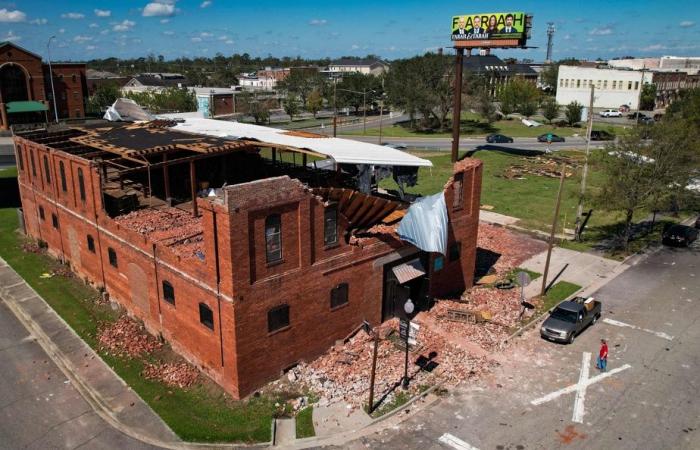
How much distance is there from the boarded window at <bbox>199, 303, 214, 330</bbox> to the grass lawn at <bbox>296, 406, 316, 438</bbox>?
460 centimetres

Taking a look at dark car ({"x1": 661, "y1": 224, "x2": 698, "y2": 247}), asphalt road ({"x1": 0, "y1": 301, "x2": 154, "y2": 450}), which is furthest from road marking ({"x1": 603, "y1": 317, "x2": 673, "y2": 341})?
asphalt road ({"x1": 0, "y1": 301, "x2": 154, "y2": 450})

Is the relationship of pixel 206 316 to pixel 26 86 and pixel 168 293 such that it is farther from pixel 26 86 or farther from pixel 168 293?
pixel 26 86

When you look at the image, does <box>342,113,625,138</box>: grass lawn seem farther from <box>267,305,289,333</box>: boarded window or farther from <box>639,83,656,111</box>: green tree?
<box>267,305,289,333</box>: boarded window

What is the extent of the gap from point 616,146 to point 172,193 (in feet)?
92.0

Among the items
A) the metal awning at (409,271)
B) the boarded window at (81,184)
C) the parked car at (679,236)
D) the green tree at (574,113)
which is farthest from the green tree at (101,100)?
the parked car at (679,236)

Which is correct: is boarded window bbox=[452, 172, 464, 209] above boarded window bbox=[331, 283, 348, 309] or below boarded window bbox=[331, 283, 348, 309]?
above

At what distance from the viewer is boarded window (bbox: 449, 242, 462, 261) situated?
2716cm

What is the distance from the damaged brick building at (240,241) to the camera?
1877cm

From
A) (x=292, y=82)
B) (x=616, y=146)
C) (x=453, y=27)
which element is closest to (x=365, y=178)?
(x=616, y=146)

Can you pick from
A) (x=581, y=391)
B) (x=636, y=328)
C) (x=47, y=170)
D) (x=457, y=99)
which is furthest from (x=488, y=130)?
(x=581, y=391)

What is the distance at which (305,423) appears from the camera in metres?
18.2

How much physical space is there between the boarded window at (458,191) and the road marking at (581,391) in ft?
29.3

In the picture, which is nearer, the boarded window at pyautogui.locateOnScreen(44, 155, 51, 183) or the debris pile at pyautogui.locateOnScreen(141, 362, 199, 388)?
the debris pile at pyautogui.locateOnScreen(141, 362, 199, 388)

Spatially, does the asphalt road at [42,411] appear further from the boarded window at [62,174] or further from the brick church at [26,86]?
the brick church at [26,86]
